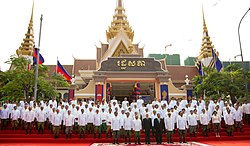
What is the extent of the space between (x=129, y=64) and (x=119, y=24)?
45.8 feet

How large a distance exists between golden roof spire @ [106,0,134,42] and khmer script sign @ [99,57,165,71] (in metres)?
11.3

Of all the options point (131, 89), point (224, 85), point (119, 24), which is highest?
point (119, 24)

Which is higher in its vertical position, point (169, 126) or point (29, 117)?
point (29, 117)

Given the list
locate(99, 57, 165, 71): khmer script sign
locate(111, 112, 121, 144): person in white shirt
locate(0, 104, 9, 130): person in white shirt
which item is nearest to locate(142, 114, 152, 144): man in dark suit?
locate(111, 112, 121, 144): person in white shirt

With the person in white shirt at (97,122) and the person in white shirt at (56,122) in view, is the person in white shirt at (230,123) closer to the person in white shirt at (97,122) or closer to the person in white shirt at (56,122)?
the person in white shirt at (97,122)

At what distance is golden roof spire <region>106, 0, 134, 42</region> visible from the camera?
101 ft

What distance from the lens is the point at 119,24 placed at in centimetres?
3231

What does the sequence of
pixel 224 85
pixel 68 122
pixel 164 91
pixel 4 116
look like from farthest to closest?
pixel 164 91 < pixel 224 85 < pixel 4 116 < pixel 68 122

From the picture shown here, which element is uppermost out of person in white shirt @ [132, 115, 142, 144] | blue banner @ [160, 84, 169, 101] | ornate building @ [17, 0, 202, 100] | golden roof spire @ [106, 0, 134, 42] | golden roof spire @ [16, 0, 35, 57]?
golden roof spire @ [106, 0, 134, 42]

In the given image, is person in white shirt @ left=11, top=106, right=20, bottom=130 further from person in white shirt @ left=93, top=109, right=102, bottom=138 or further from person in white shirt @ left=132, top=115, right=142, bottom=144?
person in white shirt @ left=132, top=115, right=142, bottom=144

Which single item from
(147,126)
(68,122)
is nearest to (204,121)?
(147,126)

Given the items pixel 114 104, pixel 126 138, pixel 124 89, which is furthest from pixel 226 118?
pixel 124 89

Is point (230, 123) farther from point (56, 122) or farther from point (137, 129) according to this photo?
point (56, 122)

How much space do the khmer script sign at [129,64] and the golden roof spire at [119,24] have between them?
1126 cm
